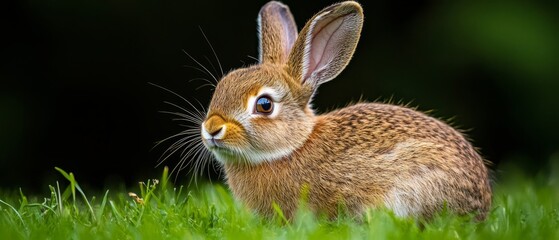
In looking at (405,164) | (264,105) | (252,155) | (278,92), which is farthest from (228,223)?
(405,164)

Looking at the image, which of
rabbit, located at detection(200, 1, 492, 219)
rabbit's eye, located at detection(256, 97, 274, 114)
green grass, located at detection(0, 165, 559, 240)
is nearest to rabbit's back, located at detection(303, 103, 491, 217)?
rabbit, located at detection(200, 1, 492, 219)

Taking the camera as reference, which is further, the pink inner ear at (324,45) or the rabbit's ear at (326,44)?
the pink inner ear at (324,45)

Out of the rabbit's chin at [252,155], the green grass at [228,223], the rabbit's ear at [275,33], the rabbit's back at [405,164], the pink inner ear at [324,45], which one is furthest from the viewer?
the rabbit's ear at [275,33]

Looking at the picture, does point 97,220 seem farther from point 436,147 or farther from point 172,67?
point 172,67

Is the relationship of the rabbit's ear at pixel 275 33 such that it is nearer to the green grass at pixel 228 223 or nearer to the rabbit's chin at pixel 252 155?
the rabbit's chin at pixel 252 155

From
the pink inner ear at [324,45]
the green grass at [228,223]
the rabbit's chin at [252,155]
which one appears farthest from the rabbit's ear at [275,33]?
the green grass at [228,223]

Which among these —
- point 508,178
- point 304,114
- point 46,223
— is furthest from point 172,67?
point 46,223

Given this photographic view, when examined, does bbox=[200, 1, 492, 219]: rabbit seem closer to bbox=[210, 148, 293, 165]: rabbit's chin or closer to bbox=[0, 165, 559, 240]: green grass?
bbox=[210, 148, 293, 165]: rabbit's chin

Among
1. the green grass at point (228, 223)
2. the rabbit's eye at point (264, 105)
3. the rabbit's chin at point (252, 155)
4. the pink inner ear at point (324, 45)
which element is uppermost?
the pink inner ear at point (324, 45)
